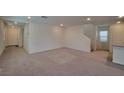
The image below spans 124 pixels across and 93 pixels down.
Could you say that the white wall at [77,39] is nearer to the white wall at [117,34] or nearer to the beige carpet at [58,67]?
the white wall at [117,34]

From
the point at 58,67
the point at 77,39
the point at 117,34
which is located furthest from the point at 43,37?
the point at 117,34

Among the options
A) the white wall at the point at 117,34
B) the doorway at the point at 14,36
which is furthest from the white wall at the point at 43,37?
the white wall at the point at 117,34

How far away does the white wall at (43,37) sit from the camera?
18.0ft

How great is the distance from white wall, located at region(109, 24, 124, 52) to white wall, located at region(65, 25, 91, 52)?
196 cm

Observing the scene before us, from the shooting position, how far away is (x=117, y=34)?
4.28 metres

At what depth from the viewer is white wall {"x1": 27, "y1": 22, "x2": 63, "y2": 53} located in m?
5.50

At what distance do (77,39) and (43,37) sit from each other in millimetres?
2476

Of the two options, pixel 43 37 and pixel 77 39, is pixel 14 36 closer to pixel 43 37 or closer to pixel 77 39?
pixel 43 37

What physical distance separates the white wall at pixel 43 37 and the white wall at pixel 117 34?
370 centimetres

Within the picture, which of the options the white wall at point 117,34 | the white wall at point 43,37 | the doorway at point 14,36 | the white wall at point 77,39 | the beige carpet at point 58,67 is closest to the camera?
the beige carpet at point 58,67

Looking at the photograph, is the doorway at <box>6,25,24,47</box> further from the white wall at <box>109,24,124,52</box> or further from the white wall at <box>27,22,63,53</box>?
the white wall at <box>109,24,124,52</box>

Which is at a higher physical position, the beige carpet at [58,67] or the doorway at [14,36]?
the doorway at [14,36]
